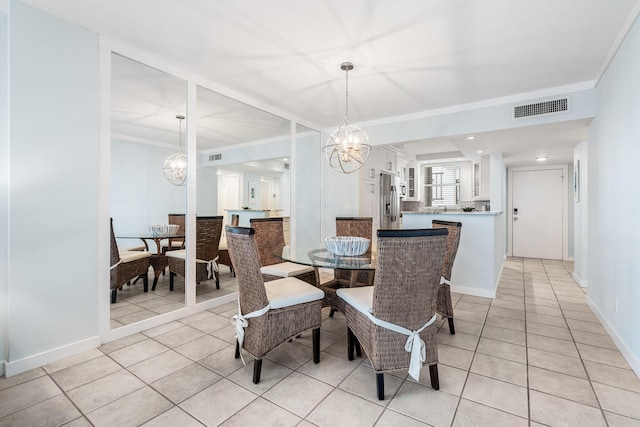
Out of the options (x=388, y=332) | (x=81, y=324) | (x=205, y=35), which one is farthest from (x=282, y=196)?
(x=388, y=332)

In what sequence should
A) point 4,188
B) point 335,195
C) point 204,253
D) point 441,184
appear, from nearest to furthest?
point 4,188 → point 204,253 → point 335,195 → point 441,184

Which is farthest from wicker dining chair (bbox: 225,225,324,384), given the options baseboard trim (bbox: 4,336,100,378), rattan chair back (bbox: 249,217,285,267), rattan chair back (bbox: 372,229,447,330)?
baseboard trim (bbox: 4,336,100,378)

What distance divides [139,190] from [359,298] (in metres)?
2.18

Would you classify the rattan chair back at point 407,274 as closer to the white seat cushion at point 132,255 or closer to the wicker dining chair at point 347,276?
the wicker dining chair at point 347,276

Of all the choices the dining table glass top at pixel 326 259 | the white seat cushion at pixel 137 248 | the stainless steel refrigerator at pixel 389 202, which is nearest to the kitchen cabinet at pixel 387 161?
the stainless steel refrigerator at pixel 389 202

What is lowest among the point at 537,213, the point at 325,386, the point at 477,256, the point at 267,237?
the point at 325,386

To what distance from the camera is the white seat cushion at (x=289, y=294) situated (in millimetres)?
1943

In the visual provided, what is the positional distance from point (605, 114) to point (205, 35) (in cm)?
366

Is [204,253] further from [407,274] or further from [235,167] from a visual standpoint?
[407,274]

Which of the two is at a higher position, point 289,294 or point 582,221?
point 582,221

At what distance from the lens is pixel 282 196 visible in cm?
464

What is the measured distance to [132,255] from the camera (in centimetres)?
275

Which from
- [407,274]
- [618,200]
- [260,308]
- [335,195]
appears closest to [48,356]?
[260,308]

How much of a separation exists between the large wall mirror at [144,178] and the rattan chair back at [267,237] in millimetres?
774
